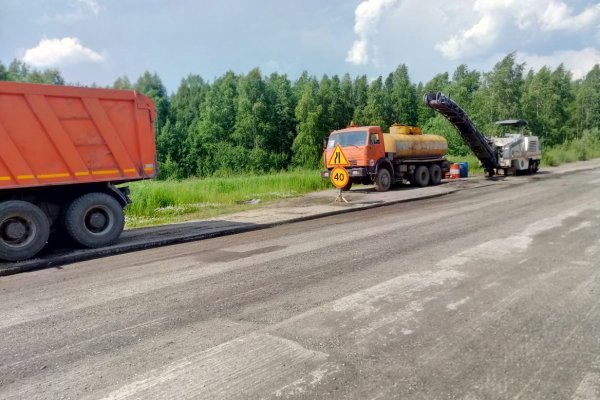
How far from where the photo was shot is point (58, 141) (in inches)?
311

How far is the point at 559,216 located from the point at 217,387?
376 inches

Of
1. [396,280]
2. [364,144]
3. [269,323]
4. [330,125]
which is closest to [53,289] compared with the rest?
[269,323]

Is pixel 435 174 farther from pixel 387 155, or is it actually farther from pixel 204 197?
pixel 204 197

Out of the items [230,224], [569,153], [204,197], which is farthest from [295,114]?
[230,224]

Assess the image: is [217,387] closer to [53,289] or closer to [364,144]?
[53,289]

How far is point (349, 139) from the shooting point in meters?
18.6

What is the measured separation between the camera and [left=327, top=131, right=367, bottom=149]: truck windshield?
1816 centimetres

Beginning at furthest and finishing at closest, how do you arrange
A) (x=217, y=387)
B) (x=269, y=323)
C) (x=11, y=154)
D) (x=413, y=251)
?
(x=11, y=154) → (x=413, y=251) → (x=269, y=323) → (x=217, y=387)

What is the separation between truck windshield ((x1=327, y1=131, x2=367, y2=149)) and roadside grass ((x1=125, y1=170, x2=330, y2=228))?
91.7 inches

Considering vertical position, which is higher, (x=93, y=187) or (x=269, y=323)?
(x=93, y=187)

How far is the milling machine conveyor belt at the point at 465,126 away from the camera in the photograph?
2008cm

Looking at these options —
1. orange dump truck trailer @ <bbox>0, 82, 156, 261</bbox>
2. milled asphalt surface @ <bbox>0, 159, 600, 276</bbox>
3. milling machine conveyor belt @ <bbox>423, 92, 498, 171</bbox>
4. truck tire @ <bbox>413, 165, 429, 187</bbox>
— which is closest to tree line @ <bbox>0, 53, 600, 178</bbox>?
milling machine conveyor belt @ <bbox>423, 92, 498, 171</bbox>

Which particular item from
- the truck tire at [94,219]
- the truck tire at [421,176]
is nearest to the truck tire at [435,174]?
the truck tire at [421,176]

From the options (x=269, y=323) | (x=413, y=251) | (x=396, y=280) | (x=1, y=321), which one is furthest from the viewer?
(x=413, y=251)
